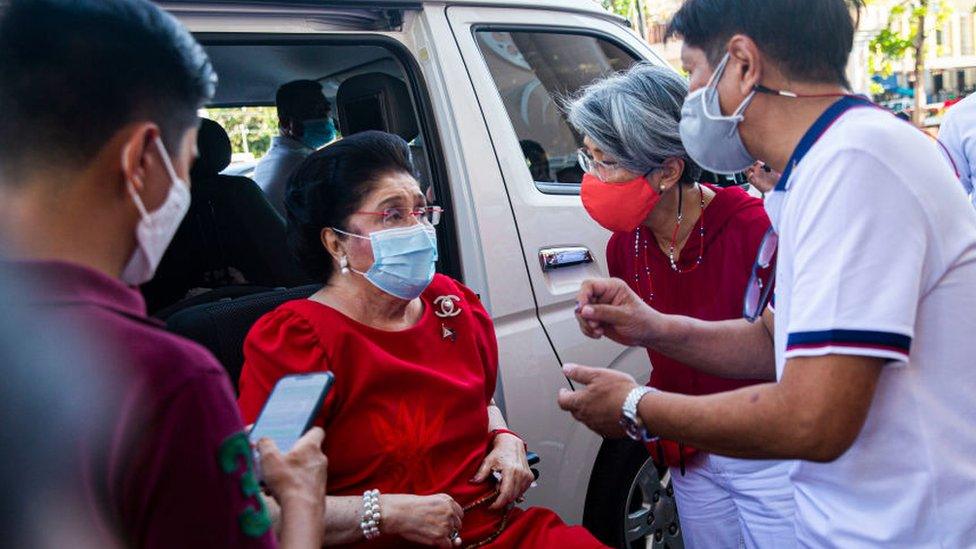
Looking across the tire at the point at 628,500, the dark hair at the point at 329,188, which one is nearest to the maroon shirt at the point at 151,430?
the dark hair at the point at 329,188

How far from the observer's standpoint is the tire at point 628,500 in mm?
3146

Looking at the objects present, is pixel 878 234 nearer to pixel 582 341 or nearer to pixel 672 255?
pixel 672 255

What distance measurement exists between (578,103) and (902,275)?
4.77ft

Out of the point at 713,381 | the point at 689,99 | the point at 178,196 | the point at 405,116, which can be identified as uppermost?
the point at 178,196

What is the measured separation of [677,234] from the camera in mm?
2584

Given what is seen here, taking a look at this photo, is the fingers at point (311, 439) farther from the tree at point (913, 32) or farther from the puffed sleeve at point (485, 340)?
the tree at point (913, 32)

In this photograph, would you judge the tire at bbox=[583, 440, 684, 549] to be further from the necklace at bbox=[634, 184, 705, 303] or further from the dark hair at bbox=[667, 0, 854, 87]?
the dark hair at bbox=[667, 0, 854, 87]

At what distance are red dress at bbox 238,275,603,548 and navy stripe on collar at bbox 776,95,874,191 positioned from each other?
1.06 m

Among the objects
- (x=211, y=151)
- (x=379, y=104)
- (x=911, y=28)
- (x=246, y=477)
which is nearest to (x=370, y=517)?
(x=246, y=477)

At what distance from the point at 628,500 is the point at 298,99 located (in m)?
2.46

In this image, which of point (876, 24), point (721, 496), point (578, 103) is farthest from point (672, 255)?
point (876, 24)

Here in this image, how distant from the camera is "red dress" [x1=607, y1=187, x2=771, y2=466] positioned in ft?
8.03

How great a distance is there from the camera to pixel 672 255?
8.44ft

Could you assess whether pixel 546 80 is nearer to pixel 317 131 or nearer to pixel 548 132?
pixel 548 132
